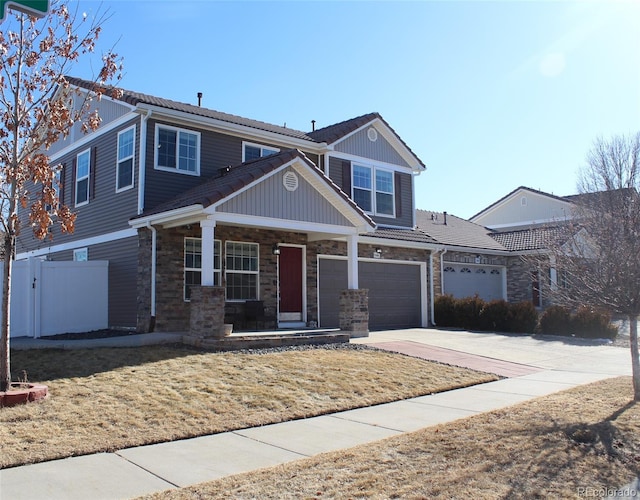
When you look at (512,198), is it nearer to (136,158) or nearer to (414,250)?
(414,250)

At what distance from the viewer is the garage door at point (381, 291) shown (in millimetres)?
18750

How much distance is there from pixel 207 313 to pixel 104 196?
6.48 metres

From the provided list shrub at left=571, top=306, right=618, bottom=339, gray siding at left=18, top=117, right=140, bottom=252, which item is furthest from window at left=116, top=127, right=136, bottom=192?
shrub at left=571, top=306, right=618, bottom=339

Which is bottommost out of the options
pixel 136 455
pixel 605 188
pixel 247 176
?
pixel 136 455

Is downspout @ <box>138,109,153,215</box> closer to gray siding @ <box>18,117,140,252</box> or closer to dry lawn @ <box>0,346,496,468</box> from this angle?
gray siding @ <box>18,117,140,252</box>

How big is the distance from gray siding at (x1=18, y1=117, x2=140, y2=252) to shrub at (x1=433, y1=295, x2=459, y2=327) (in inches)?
452

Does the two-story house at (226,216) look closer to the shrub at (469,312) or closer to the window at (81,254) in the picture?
the window at (81,254)

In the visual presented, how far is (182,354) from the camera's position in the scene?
38.4 feet

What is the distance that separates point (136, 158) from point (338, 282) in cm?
722

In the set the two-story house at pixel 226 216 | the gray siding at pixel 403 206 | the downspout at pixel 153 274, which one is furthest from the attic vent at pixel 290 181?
the gray siding at pixel 403 206

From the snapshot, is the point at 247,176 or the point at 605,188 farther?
the point at 247,176

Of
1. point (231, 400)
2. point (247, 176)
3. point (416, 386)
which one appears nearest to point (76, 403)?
point (231, 400)

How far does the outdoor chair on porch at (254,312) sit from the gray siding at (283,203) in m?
2.70

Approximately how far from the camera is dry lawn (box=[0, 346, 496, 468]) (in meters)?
7.02
